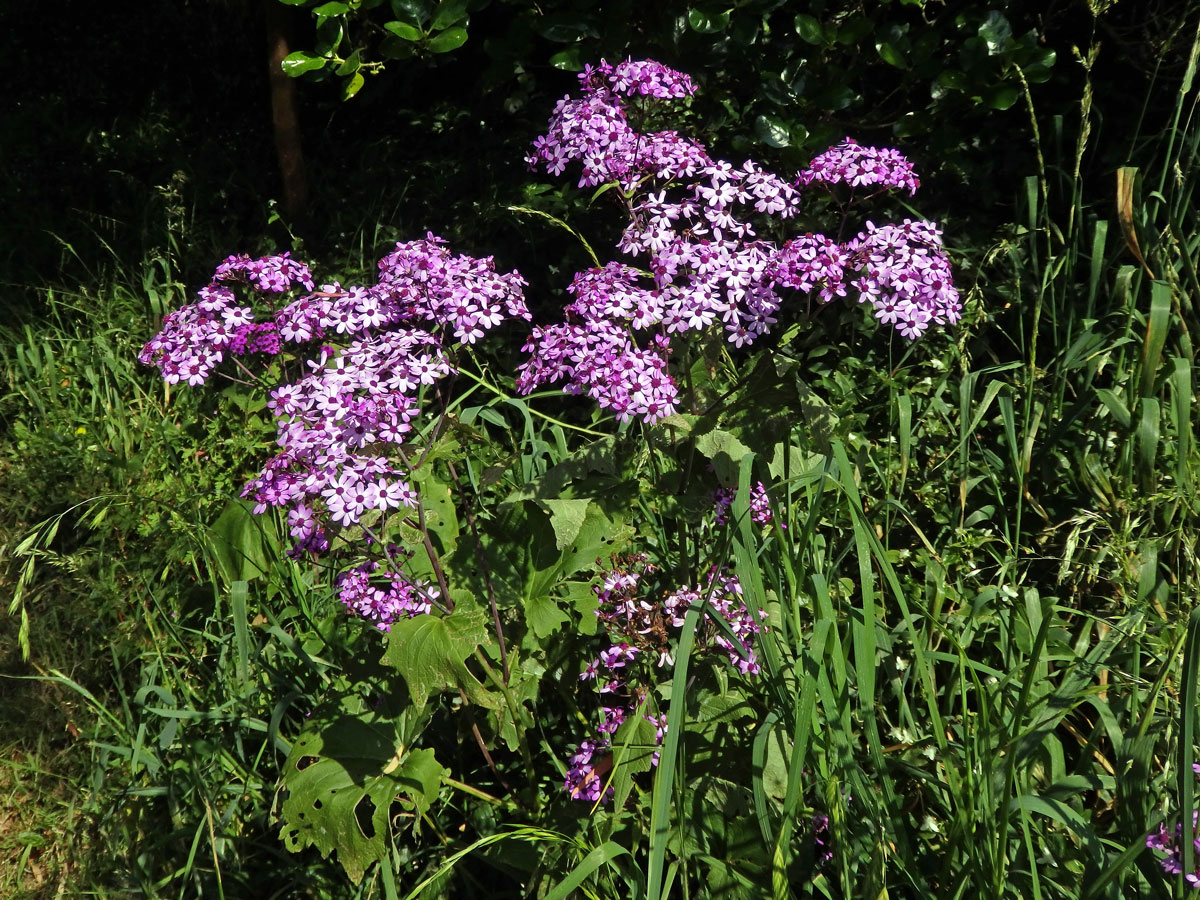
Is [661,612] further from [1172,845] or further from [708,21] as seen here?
[708,21]

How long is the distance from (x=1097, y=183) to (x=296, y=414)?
3.24 m

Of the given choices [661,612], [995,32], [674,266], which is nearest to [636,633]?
[661,612]

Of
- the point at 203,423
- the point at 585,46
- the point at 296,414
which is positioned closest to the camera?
the point at 296,414

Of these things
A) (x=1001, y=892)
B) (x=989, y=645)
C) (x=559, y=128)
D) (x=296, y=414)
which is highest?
(x=559, y=128)

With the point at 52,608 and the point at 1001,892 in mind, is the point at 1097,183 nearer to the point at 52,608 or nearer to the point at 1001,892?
the point at 1001,892

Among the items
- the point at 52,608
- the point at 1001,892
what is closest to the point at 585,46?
the point at 52,608

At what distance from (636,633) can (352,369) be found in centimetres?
77

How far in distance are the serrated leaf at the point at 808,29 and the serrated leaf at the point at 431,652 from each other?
2281 millimetres

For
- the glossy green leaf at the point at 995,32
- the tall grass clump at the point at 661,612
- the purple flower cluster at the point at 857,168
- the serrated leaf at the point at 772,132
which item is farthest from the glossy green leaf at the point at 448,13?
the glossy green leaf at the point at 995,32

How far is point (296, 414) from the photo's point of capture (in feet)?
5.94

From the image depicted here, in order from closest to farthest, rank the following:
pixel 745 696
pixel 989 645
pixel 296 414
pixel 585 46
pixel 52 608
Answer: pixel 296 414 < pixel 745 696 < pixel 989 645 < pixel 52 608 < pixel 585 46

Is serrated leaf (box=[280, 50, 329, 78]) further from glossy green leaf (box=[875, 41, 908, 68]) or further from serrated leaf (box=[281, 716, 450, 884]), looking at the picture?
serrated leaf (box=[281, 716, 450, 884])

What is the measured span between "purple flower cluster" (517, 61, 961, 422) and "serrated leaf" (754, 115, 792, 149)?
1.07 metres

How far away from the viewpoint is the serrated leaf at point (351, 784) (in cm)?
186
